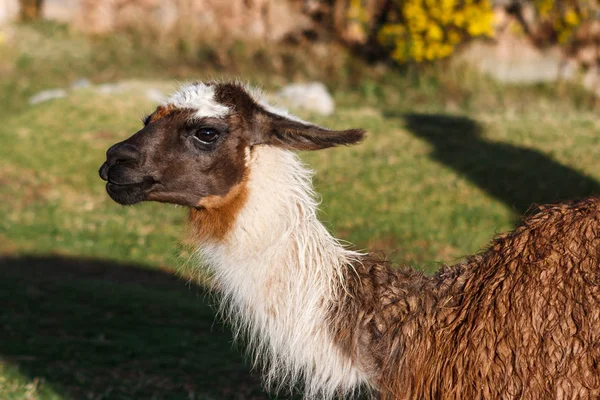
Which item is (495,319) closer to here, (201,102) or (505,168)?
(201,102)

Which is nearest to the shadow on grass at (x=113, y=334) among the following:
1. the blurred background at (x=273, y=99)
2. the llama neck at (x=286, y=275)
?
the blurred background at (x=273, y=99)

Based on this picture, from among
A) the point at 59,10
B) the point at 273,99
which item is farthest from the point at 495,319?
the point at 59,10

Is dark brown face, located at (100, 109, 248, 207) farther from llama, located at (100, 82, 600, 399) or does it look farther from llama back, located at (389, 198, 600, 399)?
llama back, located at (389, 198, 600, 399)

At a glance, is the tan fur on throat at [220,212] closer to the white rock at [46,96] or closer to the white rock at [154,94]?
the white rock at [154,94]

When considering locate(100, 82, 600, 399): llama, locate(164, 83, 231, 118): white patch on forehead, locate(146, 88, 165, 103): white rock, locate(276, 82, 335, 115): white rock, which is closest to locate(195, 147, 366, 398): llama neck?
locate(100, 82, 600, 399): llama

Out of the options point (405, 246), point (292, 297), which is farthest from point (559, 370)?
point (405, 246)

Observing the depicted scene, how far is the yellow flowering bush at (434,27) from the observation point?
48.0 ft

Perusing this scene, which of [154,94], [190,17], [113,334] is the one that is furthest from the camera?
[190,17]

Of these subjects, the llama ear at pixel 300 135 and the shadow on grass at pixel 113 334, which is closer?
the llama ear at pixel 300 135

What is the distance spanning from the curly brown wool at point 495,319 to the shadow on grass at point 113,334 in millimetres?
2267

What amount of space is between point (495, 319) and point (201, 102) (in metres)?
1.59

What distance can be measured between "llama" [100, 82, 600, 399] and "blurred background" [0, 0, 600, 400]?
1.72 ft

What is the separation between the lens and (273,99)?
544cm

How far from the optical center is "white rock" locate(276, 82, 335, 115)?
13836 mm
